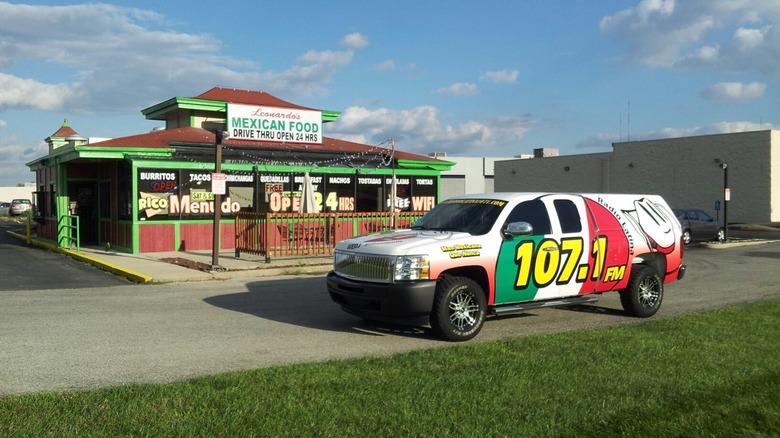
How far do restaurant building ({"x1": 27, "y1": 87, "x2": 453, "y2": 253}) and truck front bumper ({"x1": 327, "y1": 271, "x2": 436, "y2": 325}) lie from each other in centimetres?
1082

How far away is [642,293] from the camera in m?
9.93

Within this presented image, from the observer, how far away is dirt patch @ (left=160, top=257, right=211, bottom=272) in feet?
51.6

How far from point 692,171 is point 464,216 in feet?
129

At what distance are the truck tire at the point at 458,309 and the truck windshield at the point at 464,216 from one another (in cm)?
80

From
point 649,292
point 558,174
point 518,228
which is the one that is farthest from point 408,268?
point 558,174

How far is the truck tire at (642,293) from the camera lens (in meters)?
9.79

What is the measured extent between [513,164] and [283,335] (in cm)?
5082

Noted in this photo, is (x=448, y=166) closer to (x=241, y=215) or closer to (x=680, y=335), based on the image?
(x=241, y=215)

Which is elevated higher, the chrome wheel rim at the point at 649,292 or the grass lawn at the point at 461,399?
the chrome wheel rim at the point at 649,292

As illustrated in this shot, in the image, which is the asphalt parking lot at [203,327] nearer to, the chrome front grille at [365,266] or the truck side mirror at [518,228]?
the chrome front grille at [365,266]

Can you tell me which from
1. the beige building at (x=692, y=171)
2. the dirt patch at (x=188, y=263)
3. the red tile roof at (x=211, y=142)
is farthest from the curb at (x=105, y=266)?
the beige building at (x=692, y=171)

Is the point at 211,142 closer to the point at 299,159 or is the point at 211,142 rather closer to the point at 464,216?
Answer: the point at 299,159

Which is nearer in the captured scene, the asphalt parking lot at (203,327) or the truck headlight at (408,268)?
the asphalt parking lot at (203,327)

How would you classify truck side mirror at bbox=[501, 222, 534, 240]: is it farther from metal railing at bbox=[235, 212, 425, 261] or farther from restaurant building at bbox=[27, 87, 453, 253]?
restaurant building at bbox=[27, 87, 453, 253]
